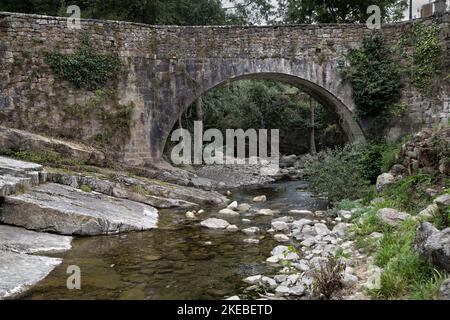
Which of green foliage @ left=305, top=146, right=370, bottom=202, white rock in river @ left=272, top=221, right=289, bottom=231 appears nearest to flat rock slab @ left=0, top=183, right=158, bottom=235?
white rock in river @ left=272, top=221, right=289, bottom=231

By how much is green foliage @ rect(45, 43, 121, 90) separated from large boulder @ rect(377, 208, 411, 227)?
9.41 metres

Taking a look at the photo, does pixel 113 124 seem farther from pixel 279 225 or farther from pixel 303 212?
pixel 279 225

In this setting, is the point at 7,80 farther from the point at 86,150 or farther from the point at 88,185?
the point at 88,185

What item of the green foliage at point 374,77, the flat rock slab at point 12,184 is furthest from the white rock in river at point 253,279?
the green foliage at point 374,77

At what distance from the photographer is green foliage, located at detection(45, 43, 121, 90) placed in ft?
41.6

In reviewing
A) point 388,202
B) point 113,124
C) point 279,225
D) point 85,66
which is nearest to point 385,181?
point 388,202

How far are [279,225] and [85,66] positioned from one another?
8.14 m

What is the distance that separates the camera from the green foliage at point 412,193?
749cm

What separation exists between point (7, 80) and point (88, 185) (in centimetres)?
479

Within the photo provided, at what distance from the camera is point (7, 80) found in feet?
40.2

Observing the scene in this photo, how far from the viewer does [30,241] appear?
6.97m

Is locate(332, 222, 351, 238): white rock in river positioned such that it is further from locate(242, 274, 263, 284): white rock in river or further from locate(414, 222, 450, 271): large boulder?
locate(414, 222, 450, 271): large boulder

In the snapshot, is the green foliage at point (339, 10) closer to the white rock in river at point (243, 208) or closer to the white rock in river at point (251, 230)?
the white rock in river at point (243, 208)
